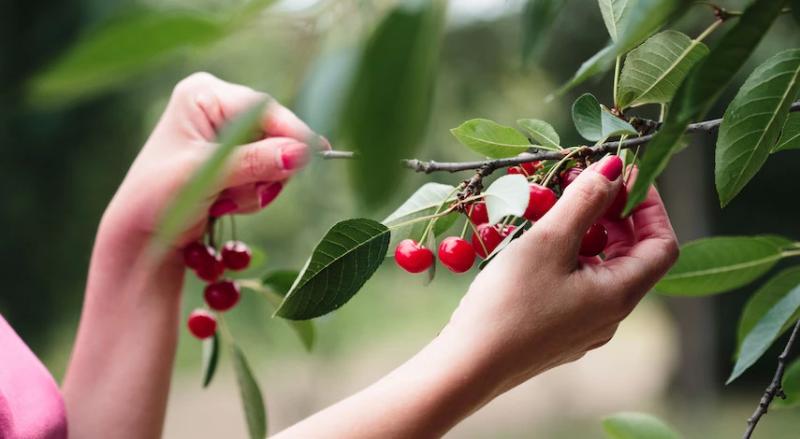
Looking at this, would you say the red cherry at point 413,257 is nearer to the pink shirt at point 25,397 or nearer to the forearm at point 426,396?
the forearm at point 426,396

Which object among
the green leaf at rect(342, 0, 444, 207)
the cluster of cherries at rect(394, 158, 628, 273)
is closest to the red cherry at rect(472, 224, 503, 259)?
the cluster of cherries at rect(394, 158, 628, 273)

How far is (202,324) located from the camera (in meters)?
0.98

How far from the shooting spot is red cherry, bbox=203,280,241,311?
0.95m

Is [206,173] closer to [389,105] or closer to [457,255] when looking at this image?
[389,105]

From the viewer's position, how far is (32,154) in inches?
166

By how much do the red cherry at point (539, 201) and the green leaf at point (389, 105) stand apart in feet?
1.32

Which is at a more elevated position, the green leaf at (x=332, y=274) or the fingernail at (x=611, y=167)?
the fingernail at (x=611, y=167)

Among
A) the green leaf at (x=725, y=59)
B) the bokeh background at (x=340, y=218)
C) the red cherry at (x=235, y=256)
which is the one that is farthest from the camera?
the bokeh background at (x=340, y=218)

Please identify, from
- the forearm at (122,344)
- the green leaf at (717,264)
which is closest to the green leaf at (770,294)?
the green leaf at (717,264)

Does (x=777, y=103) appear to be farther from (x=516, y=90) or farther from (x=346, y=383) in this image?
(x=346, y=383)

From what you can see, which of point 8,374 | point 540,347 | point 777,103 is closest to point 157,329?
point 8,374

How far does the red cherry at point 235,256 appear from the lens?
0.93 m

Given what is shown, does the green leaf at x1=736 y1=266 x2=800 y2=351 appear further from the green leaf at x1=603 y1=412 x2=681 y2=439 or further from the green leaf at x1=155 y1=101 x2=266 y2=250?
the green leaf at x1=155 y1=101 x2=266 y2=250

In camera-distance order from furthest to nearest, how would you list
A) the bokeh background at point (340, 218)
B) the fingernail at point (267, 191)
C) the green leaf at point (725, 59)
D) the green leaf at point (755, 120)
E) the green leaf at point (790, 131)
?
1. the bokeh background at point (340, 218)
2. the fingernail at point (267, 191)
3. the green leaf at point (790, 131)
4. the green leaf at point (755, 120)
5. the green leaf at point (725, 59)
